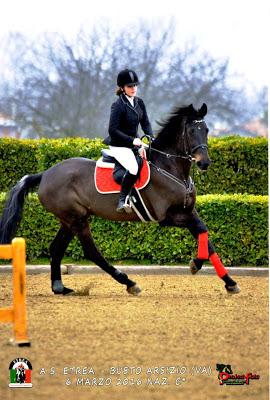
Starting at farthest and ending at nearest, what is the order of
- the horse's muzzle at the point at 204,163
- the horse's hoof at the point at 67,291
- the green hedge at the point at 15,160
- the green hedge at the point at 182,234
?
the green hedge at the point at 15,160, the green hedge at the point at 182,234, the horse's hoof at the point at 67,291, the horse's muzzle at the point at 204,163

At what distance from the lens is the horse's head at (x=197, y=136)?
1012 centimetres

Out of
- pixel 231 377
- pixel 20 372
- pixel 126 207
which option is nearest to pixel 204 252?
pixel 126 207

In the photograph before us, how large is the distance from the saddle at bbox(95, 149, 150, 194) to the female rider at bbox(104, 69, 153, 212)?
0.33 feet

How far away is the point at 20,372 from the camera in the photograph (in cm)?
588

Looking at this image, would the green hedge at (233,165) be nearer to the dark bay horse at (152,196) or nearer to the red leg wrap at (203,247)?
the dark bay horse at (152,196)

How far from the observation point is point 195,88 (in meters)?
37.8

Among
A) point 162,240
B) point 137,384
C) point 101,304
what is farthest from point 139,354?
point 162,240

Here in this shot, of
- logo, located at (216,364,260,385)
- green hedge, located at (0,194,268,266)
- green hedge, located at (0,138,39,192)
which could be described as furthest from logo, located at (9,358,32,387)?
green hedge, located at (0,138,39,192)

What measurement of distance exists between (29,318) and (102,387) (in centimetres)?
314

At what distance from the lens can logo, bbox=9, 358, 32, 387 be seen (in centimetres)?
573

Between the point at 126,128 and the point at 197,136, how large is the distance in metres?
0.86

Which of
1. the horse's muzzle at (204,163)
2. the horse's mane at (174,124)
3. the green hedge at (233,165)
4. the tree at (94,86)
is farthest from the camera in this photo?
the tree at (94,86)

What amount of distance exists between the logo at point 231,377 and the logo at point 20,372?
4.14ft

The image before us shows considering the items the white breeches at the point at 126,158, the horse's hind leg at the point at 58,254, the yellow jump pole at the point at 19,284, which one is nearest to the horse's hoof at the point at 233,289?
the white breeches at the point at 126,158
